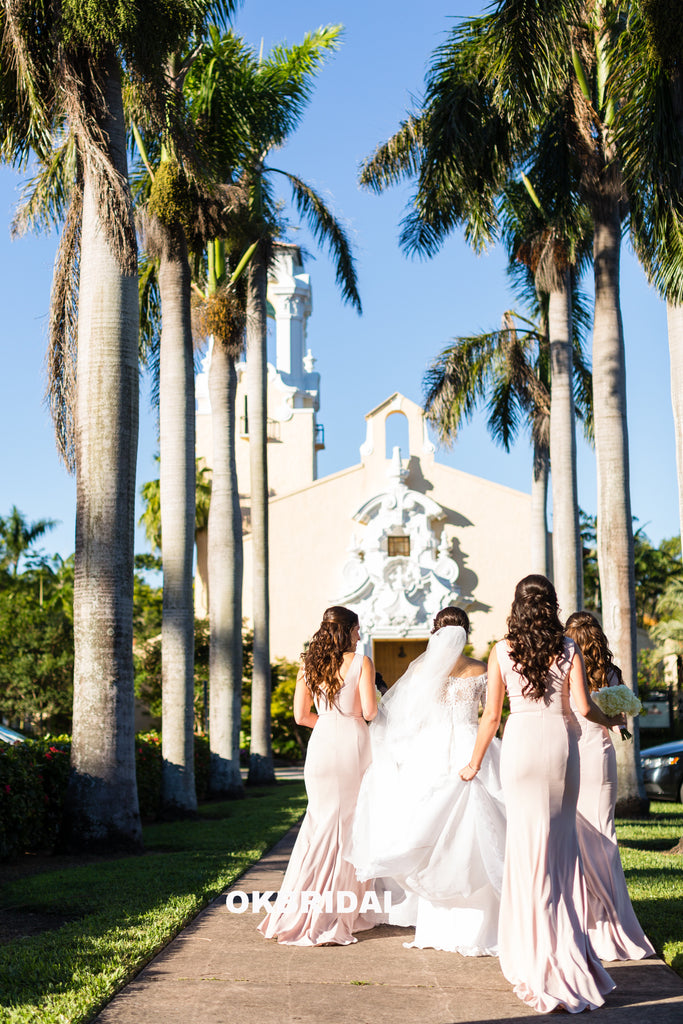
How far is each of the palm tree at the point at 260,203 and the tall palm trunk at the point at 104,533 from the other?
5331 millimetres

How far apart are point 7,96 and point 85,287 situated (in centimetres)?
247

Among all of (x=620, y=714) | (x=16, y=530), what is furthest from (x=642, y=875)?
(x=16, y=530)

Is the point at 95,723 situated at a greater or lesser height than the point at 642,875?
greater

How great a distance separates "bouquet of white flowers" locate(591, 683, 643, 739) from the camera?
6.34 meters

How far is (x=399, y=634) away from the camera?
34469 millimetres

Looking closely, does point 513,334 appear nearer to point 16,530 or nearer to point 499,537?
point 499,537

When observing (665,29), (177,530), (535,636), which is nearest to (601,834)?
(535,636)

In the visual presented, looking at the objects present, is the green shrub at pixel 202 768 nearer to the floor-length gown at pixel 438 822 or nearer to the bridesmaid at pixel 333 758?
the bridesmaid at pixel 333 758

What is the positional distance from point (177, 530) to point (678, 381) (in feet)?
25.5

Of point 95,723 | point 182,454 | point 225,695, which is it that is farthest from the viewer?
point 225,695

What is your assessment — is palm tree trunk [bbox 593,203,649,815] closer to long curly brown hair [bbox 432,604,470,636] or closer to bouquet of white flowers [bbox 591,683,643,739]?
long curly brown hair [bbox 432,604,470,636]

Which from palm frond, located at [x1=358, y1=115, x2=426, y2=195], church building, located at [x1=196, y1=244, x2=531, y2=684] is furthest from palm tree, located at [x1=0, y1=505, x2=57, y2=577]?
palm frond, located at [x1=358, y1=115, x2=426, y2=195]

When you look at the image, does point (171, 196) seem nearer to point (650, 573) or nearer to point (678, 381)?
point (678, 381)

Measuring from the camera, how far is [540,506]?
941 inches
